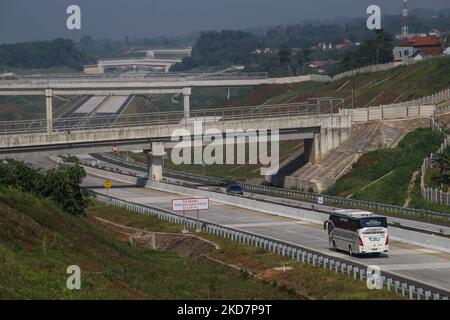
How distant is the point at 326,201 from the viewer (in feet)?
369

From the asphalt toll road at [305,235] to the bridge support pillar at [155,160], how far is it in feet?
10.1

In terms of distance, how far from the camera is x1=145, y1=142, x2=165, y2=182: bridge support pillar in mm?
127688

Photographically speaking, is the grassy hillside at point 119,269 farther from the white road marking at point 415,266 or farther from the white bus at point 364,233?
the white bus at point 364,233

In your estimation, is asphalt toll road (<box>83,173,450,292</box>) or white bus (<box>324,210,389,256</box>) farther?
white bus (<box>324,210,389,256</box>)

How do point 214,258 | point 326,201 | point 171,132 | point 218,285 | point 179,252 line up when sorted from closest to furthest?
point 218,285
point 214,258
point 179,252
point 326,201
point 171,132

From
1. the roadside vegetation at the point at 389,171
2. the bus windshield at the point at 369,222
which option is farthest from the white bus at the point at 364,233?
the roadside vegetation at the point at 389,171

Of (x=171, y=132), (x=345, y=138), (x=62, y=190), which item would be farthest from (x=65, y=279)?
(x=345, y=138)

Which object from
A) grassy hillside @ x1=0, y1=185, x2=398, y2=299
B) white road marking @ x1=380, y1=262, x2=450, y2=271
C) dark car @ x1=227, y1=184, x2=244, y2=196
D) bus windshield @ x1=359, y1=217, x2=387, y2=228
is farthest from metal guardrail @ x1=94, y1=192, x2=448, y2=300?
dark car @ x1=227, y1=184, x2=244, y2=196

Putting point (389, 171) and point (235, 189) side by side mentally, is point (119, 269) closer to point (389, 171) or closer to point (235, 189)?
point (389, 171)

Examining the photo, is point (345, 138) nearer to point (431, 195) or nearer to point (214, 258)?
point (431, 195)

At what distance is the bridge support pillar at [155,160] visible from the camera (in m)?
128

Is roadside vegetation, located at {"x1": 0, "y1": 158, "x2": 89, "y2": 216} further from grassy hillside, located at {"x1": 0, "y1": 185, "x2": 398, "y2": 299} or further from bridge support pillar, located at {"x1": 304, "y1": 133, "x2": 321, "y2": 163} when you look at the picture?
bridge support pillar, located at {"x1": 304, "y1": 133, "x2": 321, "y2": 163}

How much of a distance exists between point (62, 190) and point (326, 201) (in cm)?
3123

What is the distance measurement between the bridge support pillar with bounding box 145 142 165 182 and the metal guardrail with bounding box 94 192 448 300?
78.2ft
